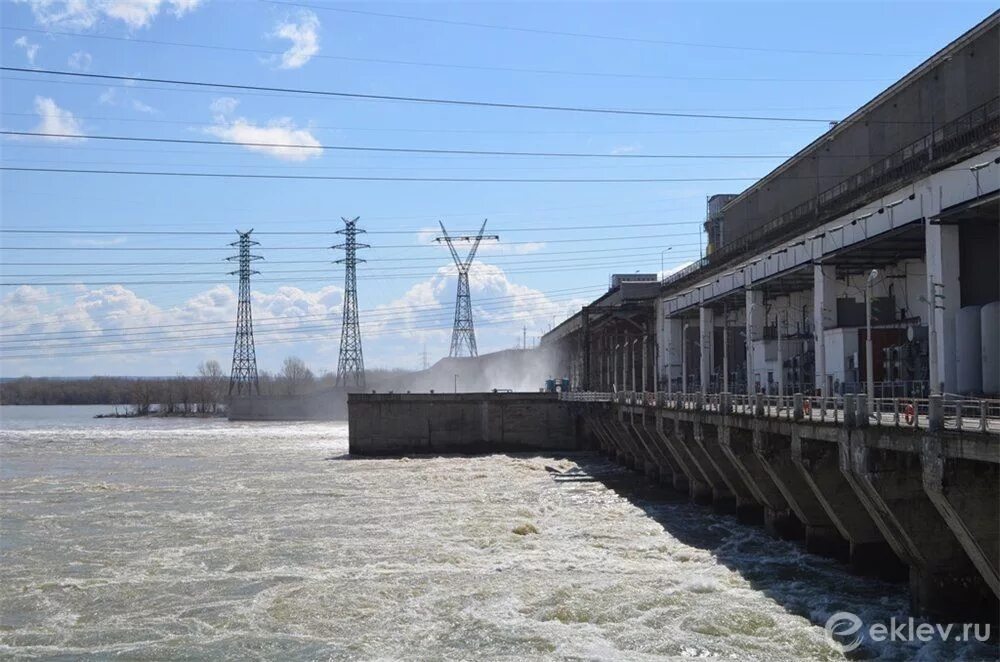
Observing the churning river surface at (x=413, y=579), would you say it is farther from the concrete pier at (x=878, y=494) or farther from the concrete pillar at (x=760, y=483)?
the concrete pier at (x=878, y=494)

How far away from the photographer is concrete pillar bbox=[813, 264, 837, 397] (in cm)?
3544

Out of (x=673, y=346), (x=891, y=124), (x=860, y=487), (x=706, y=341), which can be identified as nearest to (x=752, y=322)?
(x=706, y=341)

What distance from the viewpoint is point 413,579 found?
Answer: 84.1 ft

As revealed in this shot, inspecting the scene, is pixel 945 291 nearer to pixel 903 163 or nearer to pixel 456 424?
pixel 903 163

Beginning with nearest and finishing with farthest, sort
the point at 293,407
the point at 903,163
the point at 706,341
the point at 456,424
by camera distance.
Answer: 1. the point at 903,163
2. the point at 706,341
3. the point at 456,424
4. the point at 293,407

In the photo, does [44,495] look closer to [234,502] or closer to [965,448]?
[234,502]

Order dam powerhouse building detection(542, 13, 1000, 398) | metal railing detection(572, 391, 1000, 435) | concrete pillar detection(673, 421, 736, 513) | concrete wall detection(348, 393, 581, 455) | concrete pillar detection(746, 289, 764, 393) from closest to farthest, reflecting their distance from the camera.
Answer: metal railing detection(572, 391, 1000, 435) → dam powerhouse building detection(542, 13, 1000, 398) → concrete pillar detection(673, 421, 736, 513) → concrete pillar detection(746, 289, 764, 393) → concrete wall detection(348, 393, 581, 455)

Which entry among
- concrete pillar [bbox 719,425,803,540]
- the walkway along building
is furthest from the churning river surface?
the walkway along building

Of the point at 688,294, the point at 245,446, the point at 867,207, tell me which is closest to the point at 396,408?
the point at 245,446

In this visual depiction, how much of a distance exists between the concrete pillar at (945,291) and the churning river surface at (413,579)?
662 cm

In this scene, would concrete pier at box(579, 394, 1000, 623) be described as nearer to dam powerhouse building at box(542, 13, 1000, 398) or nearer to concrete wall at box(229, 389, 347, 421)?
dam powerhouse building at box(542, 13, 1000, 398)

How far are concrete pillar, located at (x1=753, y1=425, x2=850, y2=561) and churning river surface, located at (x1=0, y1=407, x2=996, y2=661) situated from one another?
0.67 meters

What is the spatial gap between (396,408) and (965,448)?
62258 mm

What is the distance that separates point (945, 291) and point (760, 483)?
8.66 meters
